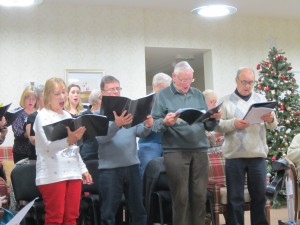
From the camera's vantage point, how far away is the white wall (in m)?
6.19

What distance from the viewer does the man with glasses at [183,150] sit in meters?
3.12

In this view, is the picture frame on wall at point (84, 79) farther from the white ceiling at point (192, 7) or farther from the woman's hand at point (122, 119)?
the woman's hand at point (122, 119)

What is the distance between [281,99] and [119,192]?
3.56 meters

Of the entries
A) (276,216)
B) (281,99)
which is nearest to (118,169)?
(276,216)

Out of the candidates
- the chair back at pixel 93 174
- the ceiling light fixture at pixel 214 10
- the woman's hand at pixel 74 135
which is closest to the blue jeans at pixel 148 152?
the chair back at pixel 93 174

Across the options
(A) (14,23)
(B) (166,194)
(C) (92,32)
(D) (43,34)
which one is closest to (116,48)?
(C) (92,32)

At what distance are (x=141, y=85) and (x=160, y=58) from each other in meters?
1.68

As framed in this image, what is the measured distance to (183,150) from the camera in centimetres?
314

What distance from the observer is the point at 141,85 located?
6.77 m

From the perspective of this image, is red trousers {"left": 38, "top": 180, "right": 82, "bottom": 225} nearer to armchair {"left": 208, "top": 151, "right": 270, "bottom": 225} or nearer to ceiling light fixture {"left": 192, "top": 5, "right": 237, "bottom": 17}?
armchair {"left": 208, "top": 151, "right": 270, "bottom": 225}

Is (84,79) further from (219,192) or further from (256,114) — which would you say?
(256,114)

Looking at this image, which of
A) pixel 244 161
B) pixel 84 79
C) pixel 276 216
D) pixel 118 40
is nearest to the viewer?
pixel 244 161

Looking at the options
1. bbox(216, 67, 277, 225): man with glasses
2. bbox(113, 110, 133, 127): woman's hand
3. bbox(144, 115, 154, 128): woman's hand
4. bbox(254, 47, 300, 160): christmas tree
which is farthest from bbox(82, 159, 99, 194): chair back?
bbox(254, 47, 300, 160): christmas tree

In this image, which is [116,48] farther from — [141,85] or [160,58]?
[160,58]
